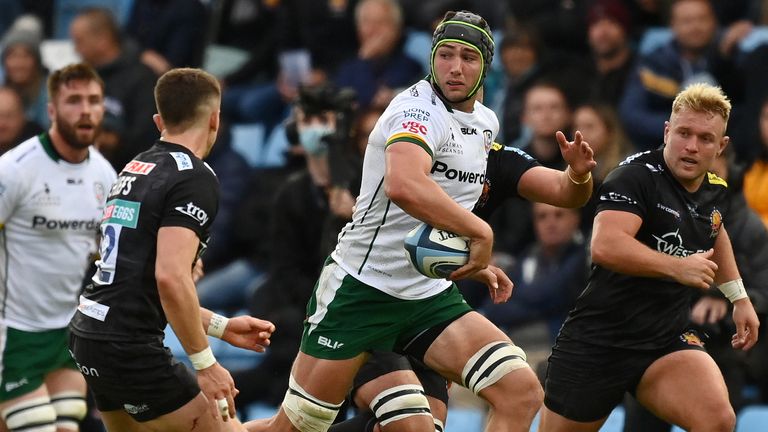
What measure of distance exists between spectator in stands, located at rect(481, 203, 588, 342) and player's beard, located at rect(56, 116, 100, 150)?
3689 mm

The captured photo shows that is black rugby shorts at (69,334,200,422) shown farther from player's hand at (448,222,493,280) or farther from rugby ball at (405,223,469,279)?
player's hand at (448,222,493,280)

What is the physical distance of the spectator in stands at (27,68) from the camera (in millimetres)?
14531

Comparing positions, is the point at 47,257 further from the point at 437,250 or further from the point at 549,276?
the point at 549,276

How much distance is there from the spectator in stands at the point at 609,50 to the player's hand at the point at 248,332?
6.07m

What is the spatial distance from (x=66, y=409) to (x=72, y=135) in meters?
1.67

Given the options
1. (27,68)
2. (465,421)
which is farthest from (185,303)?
(27,68)

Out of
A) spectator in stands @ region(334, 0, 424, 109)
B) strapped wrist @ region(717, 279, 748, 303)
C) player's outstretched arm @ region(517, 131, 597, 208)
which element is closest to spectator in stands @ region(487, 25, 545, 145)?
spectator in stands @ region(334, 0, 424, 109)

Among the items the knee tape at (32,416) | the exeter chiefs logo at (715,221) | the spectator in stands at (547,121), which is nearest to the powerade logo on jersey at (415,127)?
the exeter chiefs logo at (715,221)

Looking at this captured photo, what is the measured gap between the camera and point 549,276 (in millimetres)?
11203

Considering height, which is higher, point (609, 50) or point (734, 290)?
point (609, 50)

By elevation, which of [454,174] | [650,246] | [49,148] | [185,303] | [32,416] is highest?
[454,174]

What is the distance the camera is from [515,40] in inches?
504

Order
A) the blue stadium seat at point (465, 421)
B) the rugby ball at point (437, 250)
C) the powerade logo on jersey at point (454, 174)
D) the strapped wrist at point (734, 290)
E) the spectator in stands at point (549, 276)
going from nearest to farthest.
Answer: the rugby ball at point (437, 250) → the powerade logo on jersey at point (454, 174) → the strapped wrist at point (734, 290) → the blue stadium seat at point (465, 421) → the spectator in stands at point (549, 276)

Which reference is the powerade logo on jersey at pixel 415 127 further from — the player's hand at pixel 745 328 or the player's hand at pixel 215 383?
the player's hand at pixel 745 328
